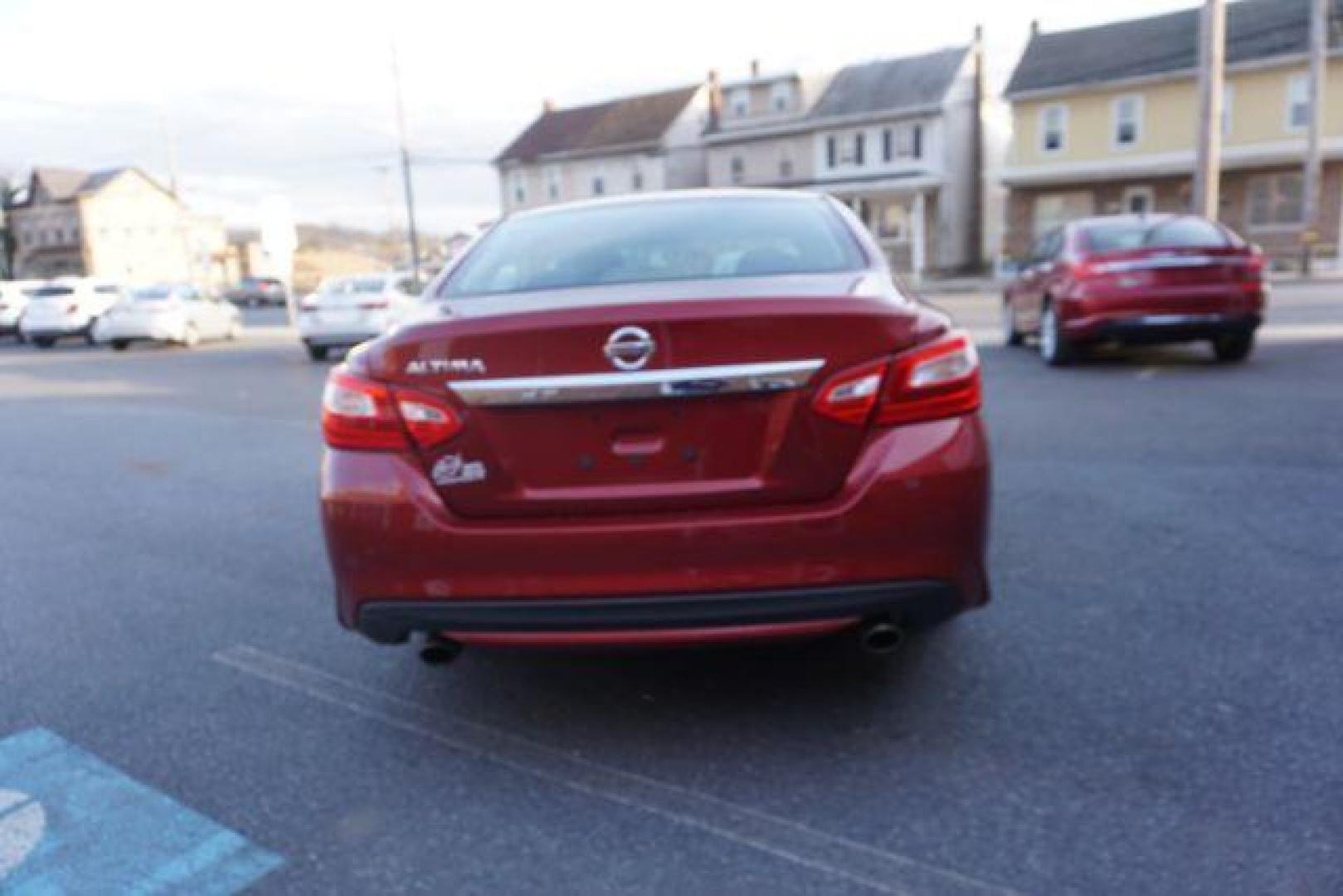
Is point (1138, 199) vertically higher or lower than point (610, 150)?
lower

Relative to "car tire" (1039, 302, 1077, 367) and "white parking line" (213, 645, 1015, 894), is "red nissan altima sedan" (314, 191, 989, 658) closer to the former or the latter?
"white parking line" (213, 645, 1015, 894)

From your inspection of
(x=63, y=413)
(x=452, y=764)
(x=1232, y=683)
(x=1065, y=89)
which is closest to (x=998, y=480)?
(x=1232, y=683)

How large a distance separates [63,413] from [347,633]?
30.4 feet

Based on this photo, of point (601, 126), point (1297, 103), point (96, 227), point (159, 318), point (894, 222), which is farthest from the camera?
point (96, 227)

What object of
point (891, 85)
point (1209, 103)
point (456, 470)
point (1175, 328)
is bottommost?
point (1175, 328)

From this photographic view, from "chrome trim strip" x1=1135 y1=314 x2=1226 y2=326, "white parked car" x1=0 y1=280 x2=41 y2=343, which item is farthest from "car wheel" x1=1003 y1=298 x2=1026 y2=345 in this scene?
"white parked car" x1=0 y1=280 x2=41 y2=343

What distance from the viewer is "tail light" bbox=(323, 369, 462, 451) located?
279cm

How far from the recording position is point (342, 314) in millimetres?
16969

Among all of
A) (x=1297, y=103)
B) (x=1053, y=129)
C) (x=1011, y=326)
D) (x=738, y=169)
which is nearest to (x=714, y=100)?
(x=738, y=169)

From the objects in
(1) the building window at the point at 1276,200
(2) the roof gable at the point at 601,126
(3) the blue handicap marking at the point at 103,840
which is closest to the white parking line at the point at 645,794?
(3) the blue handicap marking at the point at 103,840

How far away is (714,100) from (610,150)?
16.9 ft

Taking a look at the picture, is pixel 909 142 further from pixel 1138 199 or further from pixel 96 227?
pixel 96 227

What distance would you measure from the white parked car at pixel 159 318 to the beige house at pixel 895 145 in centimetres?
2237

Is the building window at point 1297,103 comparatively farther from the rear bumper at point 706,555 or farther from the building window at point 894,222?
the rear bumper at point 706,555
